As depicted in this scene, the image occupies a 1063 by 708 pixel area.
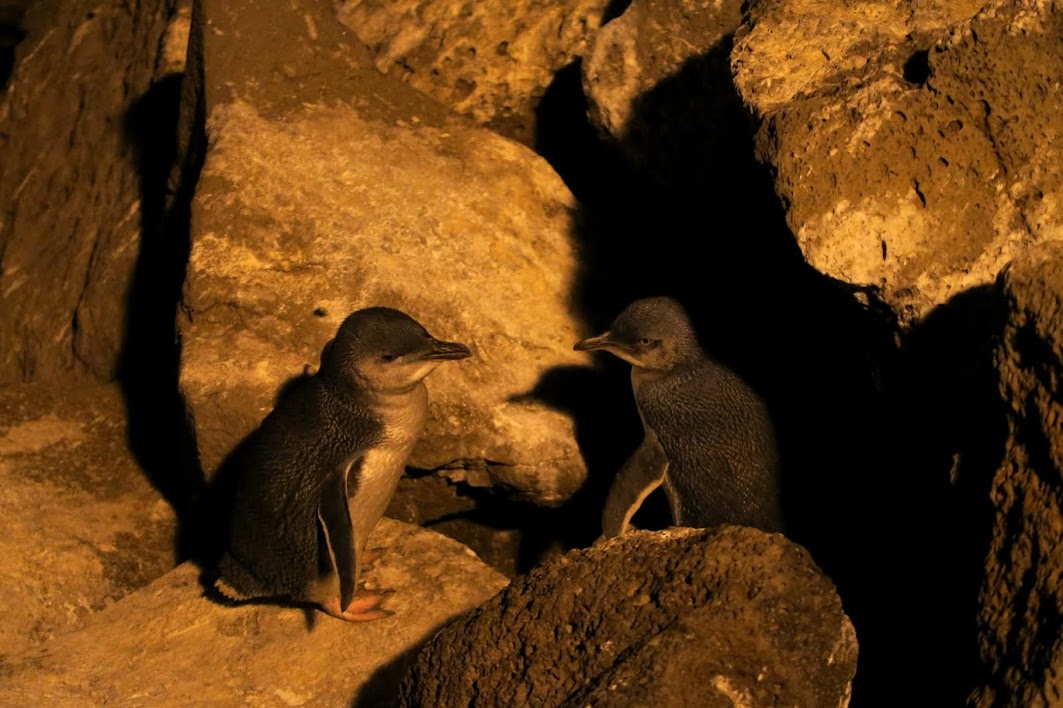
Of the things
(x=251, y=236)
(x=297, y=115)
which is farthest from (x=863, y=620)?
(x=297, y=115)

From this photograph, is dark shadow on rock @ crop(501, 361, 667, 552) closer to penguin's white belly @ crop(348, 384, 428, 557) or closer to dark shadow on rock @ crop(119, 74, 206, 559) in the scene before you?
penguin's white belly @ crop(348, 384, 428, 557)

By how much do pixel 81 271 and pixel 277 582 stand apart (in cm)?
225

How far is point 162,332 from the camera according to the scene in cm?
480

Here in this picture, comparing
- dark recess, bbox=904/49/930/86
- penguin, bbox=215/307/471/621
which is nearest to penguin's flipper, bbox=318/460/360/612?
penguin, bbox=215/307/471/621

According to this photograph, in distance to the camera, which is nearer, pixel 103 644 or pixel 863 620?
pixel 863 620

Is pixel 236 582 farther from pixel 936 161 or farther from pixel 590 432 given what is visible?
pixel 936 161

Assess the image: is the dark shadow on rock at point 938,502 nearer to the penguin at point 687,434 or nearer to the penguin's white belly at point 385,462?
the penguin at point 687,434

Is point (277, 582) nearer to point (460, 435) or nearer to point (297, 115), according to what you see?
point (460, 435)

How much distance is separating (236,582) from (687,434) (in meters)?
1.44

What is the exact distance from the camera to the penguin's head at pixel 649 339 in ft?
13.0

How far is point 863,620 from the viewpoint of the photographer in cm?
344

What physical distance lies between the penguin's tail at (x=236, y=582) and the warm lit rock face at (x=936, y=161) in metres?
1.88

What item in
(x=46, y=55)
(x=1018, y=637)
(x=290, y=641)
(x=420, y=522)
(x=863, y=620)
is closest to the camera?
(x=1018, y=637)

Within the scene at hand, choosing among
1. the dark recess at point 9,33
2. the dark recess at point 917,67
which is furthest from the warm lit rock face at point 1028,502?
the dark recess at point 9,33
